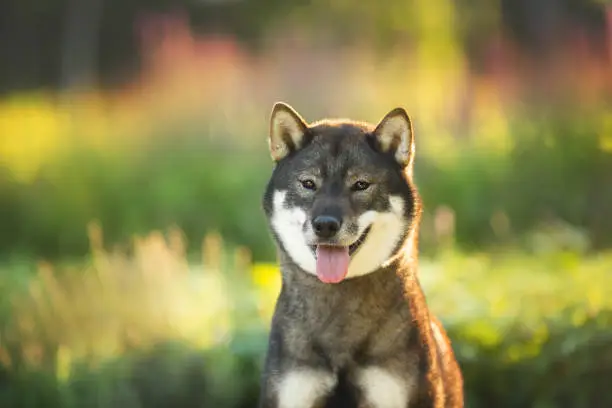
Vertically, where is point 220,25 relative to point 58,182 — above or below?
above

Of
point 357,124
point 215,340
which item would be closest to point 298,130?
point 357,124

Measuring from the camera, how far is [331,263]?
3379 millimetres

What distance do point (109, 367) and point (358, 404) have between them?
1894 mm

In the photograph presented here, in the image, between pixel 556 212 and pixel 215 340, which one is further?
pixel 556 212

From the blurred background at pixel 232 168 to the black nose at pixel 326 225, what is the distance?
5.50 ft

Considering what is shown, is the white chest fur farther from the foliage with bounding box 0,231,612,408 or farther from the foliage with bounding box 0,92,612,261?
the foliage with bounding box 0,92,612,261

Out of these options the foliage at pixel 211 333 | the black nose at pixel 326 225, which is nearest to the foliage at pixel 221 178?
the foliage at pixel 211 333

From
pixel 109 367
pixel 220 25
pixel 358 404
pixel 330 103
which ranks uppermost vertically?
pixel 220 25

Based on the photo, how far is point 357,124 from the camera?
3.68 metres

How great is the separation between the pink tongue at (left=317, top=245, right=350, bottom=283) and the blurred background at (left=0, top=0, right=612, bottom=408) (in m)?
1.56

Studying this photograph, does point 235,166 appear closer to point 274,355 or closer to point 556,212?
point 556,212

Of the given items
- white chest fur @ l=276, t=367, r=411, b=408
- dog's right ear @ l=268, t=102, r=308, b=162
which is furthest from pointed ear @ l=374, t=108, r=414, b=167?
white chest fur @ l=276, t=367, r=411, b=408

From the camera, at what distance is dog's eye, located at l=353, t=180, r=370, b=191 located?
341 cm

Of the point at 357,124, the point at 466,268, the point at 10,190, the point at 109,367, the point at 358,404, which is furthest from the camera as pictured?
the point at 10,190
